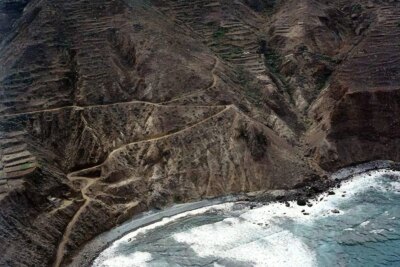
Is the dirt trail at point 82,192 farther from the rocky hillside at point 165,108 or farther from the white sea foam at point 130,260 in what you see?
the white sea foam at point 130,260

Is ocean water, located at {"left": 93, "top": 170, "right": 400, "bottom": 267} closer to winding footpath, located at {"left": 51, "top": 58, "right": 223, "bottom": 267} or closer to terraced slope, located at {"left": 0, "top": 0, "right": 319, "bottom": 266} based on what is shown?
winding footpath, located at {"left": 51, "top": 58, "right": 223, "bottom": 267}

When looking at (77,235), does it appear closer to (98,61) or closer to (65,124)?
(65,124)

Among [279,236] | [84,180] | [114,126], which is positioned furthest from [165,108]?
[279,236]

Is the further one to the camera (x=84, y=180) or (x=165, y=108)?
(x=165, y=108)

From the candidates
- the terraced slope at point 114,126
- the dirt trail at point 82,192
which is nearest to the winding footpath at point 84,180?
the dirt trail at point 82,192

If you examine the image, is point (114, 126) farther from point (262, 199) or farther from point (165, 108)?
point (262, 199)

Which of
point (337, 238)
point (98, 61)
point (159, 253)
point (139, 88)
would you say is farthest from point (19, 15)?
point (337, 238)
